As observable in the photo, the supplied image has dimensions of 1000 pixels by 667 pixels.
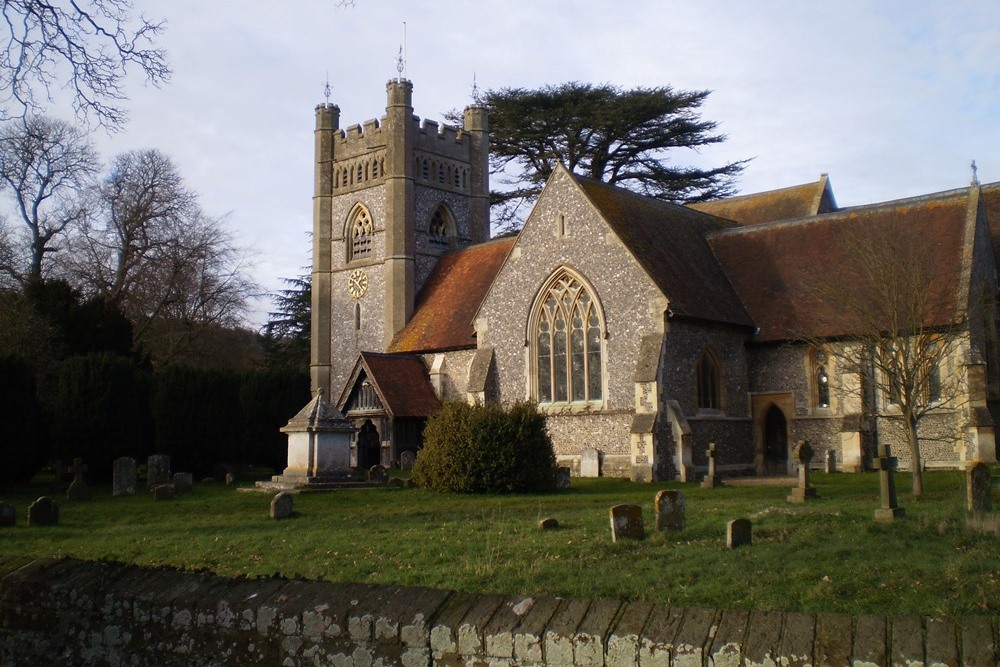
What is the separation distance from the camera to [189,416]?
2880cm

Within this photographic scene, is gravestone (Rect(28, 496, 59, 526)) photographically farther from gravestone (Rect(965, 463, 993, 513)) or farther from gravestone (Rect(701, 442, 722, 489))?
gravestone (Rect(965, 463, 993, 513))

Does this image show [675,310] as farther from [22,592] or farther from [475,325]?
Answer: [22,592]

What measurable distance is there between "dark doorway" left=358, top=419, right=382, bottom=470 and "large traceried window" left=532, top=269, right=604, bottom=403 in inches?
245

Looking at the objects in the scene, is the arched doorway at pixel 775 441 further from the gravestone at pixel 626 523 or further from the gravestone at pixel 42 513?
the gravestone at pixel 42 513

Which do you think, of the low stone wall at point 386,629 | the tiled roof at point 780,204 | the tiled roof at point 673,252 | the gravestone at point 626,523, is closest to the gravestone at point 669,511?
the gravestone at point 626,523

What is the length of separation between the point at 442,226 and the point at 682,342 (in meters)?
16.6

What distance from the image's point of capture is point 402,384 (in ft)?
103

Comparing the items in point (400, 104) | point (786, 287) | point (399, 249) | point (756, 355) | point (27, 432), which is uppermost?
point (400, 104)

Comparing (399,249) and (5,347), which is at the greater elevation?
(399,249)

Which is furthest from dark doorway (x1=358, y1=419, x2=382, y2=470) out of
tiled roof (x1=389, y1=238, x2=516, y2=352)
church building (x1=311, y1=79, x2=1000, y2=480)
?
tiled roof (x1=389, y1=238, x2=516, y2=352)

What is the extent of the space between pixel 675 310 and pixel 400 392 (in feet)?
32.2

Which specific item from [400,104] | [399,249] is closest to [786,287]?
[399,249]

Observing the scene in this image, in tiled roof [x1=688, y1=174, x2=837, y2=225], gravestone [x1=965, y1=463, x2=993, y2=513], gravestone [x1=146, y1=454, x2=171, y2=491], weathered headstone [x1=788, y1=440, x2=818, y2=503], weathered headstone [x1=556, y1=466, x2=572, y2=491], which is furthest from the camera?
tiled roof [x1=688, y1=174, x2=837, y2=225]

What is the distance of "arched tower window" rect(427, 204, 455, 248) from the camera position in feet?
129
